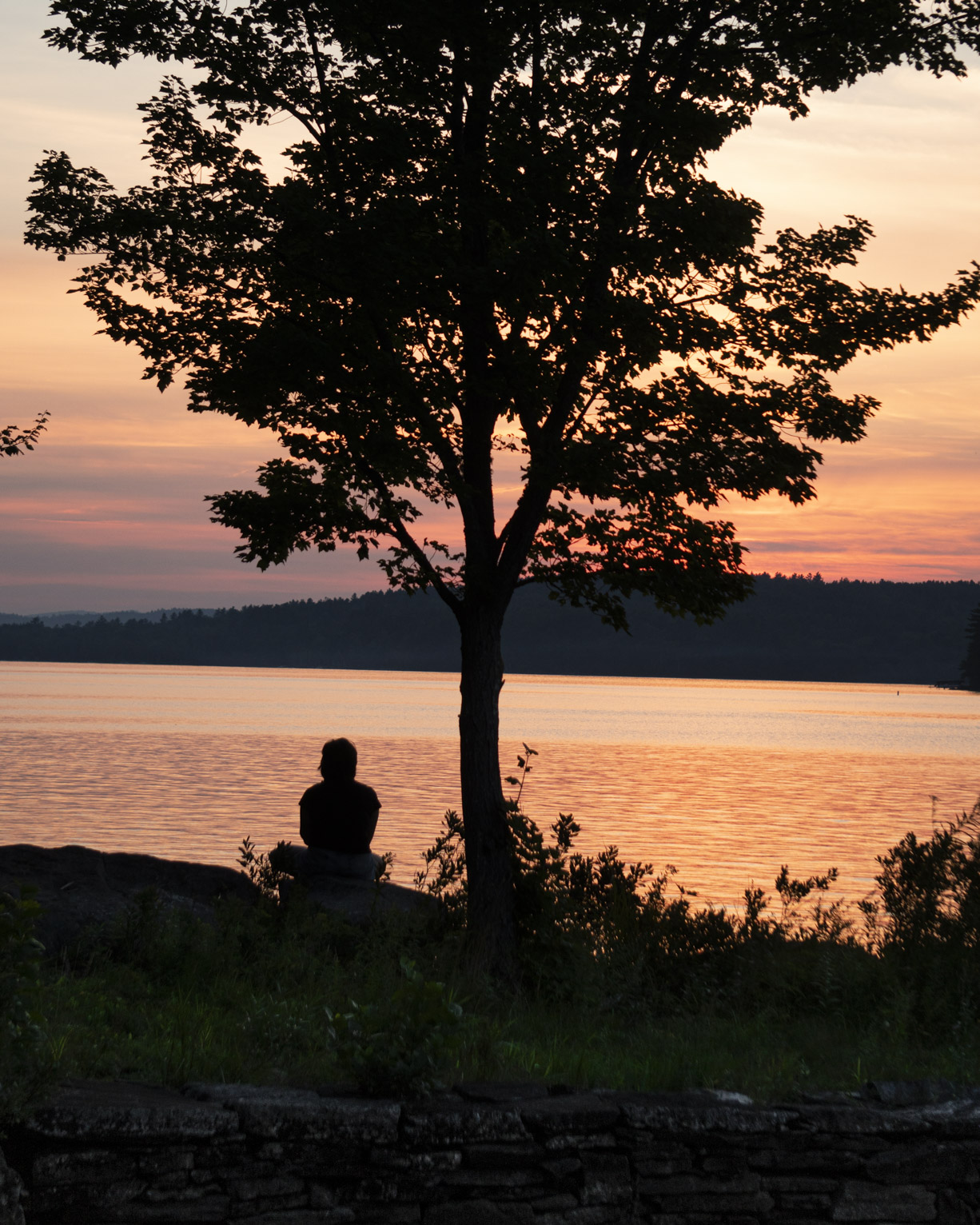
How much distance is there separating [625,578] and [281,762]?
103 feet

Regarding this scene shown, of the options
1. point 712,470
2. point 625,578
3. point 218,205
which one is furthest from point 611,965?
point 218,205

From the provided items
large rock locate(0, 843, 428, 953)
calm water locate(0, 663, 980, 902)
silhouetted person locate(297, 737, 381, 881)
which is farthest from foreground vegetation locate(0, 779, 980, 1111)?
calm water locate(0, 663, 980, 902)

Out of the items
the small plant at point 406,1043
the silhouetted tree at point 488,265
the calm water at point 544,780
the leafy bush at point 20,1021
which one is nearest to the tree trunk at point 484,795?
the silhouetted tree at point 488,265

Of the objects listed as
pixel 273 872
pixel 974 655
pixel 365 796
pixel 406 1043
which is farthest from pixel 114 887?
pixel 974 655

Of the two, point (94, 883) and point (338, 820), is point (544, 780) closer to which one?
point (338, 820)

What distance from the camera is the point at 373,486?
10.6 meters

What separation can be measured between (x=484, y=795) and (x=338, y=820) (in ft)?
6.34

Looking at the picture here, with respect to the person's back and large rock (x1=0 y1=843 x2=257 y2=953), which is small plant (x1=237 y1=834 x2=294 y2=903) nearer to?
large rock (x1=0 y1=843 x2=257 y2=953)

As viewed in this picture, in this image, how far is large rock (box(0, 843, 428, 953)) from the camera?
29.2 ft

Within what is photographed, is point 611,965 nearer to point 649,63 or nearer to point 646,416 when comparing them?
point 646,416

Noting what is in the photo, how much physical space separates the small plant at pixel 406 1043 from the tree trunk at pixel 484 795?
15.7ft

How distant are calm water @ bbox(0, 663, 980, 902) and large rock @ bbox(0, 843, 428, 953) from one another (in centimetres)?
679

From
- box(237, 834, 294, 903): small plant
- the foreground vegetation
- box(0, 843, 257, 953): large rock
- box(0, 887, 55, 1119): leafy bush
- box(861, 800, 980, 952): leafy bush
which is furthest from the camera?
box(237, 834, 294, 903): small plant

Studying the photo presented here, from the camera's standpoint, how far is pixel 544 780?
120 ft
